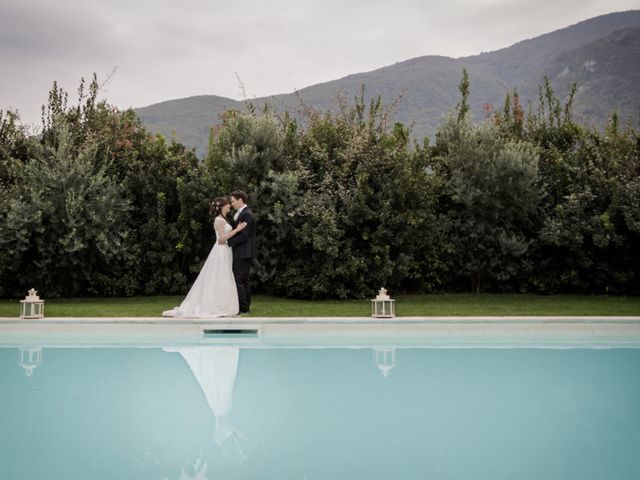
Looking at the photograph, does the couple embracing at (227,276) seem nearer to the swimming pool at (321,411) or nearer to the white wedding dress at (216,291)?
the white wedding dress at (216,291)

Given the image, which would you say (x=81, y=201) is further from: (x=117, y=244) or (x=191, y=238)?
(x=191, y=238)

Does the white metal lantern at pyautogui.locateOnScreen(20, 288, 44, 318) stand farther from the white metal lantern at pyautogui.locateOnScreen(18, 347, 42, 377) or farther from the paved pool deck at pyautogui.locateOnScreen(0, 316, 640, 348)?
the white metal lantern at pyautogui.locateOnScreen(18, 347, 42, 377)

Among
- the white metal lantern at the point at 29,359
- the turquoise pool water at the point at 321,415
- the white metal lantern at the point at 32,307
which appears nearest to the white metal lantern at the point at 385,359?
the turquoise pool water at the point at 321,415

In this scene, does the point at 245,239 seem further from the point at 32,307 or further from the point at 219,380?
the point at 219,380

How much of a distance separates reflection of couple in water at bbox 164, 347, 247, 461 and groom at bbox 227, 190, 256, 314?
2.21 metres

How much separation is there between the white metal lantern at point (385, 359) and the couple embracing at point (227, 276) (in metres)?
3.15

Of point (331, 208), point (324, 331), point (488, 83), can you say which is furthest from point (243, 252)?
point (488, 83)

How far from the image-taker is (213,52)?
22.9 m

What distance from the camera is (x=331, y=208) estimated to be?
12.6 meters

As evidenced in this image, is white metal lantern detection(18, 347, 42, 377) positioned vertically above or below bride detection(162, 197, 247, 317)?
below

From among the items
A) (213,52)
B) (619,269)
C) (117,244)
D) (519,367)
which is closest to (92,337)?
(117,244)

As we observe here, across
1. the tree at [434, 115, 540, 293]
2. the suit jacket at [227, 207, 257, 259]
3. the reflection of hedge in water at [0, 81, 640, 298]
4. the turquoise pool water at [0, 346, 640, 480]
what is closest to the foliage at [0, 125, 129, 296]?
the reflection of hedge in water at [0, 81, 640, 298]

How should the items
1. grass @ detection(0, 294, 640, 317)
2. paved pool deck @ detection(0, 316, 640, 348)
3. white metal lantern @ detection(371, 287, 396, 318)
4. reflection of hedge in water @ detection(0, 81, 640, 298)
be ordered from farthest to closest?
reflection of hedge in water @ detection(0, 81, 640, 298) → grass @ detection(0, 294, 640, 317) → white metal lantern @ detection(371, 287, 396, 318) → paved pool deck @ detection(0, 316, 640, 348)

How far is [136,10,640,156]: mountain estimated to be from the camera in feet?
121
